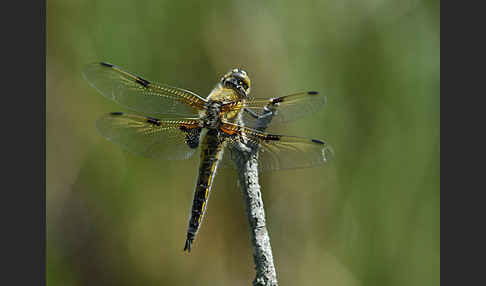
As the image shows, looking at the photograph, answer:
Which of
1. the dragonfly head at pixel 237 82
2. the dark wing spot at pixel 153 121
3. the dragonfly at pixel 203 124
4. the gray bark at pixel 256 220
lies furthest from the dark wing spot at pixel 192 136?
the gray bark at pixel 256 220

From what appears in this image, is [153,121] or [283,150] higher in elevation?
[153,121]

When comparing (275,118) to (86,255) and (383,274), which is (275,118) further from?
(86,255)

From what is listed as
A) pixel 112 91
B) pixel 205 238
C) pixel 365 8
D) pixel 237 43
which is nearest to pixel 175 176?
pixel 205 238

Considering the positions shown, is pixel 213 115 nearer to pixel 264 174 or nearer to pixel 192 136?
pixel 192 136

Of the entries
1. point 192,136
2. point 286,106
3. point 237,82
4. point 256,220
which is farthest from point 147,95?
point 256,220

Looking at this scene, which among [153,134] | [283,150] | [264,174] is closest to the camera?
[283,150]

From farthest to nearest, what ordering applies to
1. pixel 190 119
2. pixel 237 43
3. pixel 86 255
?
pixel 237 43
pixel 86 255
pixel 190 119
